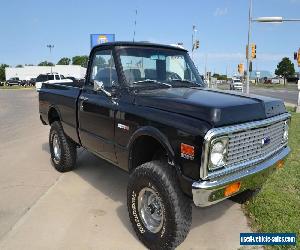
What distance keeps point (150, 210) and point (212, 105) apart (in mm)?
1378

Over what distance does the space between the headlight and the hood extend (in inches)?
6.3

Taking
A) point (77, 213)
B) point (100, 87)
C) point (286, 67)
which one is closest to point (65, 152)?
point (77, 213)

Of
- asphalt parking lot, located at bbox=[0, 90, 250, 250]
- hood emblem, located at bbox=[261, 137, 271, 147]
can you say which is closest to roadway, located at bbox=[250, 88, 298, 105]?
asphalt parking lot, located at bbox=[0, 90, 250, 250]

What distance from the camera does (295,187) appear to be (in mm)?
5754

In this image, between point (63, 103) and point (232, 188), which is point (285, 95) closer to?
point (63, 103)

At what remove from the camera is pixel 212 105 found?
3562 mm

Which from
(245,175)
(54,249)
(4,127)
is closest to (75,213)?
(54,249)

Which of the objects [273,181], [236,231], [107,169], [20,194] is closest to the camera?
[236,231]

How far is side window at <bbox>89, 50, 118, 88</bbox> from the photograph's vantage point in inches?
193

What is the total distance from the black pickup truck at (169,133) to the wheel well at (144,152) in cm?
1

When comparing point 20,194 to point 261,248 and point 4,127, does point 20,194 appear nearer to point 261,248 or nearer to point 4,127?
point 261,248

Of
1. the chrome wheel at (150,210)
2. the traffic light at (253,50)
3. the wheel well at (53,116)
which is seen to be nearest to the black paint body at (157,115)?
the chrome wheel at (150,210)

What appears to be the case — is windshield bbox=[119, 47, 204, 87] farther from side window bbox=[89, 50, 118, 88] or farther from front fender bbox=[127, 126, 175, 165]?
front fender bbox=[127, 126, 175, 165]

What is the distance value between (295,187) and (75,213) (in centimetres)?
336
